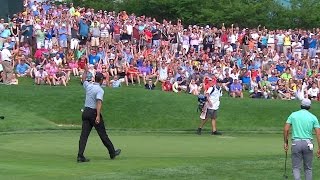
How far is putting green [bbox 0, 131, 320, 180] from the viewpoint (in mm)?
14531

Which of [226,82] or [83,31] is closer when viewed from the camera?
[226,82]

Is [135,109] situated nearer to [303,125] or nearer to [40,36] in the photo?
[40,36]

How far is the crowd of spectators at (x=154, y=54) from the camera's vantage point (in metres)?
35.0

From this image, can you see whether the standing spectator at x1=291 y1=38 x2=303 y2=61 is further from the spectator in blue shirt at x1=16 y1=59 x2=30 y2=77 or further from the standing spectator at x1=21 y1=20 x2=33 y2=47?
the spectator in blue shirt at x1=16 y1=59 x2=30 y2=77

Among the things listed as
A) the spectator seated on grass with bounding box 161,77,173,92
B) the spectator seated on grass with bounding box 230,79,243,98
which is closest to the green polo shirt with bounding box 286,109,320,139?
the spectator seated on grass with bounding box 230,79,243,98

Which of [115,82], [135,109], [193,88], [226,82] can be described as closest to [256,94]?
[226,82]

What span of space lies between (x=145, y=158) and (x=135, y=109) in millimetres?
12669

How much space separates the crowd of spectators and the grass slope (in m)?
2.17

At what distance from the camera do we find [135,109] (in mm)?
29812

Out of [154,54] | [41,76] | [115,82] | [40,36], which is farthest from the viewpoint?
[154,54]

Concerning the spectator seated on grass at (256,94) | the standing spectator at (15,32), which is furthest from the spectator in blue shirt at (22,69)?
the spectator seated on grass at (256,94)

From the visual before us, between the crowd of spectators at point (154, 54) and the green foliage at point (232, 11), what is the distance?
586 inches

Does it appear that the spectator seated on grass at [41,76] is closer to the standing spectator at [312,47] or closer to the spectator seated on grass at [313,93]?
the spectator seated on grass at [313,93]

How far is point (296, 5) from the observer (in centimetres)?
6059
